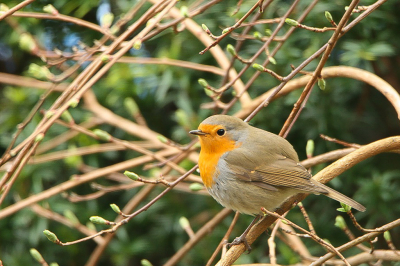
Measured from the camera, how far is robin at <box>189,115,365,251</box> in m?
2.74

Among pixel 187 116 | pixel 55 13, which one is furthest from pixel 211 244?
pixel 55 13

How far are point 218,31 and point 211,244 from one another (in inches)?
60.7

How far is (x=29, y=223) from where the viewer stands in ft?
12.7

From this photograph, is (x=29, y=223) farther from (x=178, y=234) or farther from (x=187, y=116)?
(x=187, y=116)

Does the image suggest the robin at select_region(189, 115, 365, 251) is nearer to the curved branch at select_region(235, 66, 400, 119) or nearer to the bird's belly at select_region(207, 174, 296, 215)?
the bird's belly at select_region(207, 174, 296, 215)

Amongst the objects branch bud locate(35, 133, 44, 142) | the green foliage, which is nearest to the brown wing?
the green foliage

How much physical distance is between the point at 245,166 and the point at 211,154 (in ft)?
0.67

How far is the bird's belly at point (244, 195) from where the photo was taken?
2695 millimetres

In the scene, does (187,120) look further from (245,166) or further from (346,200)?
(346,200)

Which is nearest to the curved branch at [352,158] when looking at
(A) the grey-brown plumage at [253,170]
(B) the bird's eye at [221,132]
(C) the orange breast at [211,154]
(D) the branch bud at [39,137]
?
(A) the grey-brown plumage at [253,170]

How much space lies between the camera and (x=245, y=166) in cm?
291

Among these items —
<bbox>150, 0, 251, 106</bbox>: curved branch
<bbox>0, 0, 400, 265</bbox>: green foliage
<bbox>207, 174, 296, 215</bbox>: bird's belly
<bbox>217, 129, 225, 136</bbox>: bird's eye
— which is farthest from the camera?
<bbox>0, 0, 400, 265</bbox>: green foliage

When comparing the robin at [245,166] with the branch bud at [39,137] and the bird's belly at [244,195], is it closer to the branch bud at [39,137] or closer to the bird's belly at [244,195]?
the bird's belly at [244,195]

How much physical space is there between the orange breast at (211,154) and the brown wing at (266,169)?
6cm
